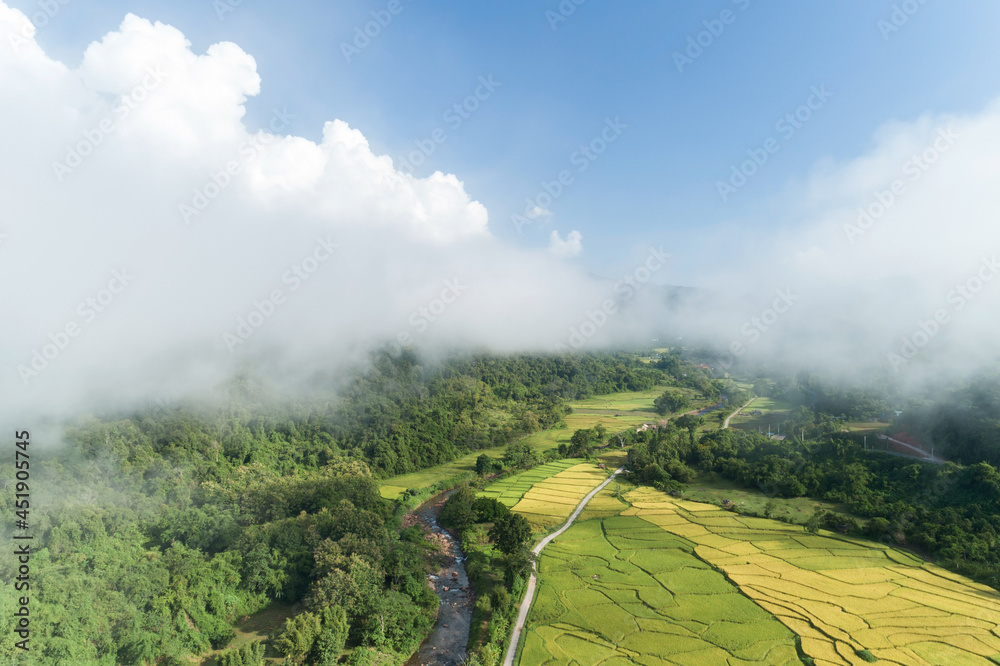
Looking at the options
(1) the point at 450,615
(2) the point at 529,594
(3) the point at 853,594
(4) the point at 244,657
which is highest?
(4) the point at 244,657

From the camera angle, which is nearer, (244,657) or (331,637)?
(244,657)

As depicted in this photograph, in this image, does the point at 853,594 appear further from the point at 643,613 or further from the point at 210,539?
the point at 210,539

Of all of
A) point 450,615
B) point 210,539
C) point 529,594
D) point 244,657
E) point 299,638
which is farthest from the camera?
point 210,539

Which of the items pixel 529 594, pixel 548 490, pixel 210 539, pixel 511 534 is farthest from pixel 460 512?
pixel 210 539

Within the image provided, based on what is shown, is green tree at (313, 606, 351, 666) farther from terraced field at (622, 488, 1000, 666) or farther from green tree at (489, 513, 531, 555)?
terraced field at (622, 488, 1000, 666)

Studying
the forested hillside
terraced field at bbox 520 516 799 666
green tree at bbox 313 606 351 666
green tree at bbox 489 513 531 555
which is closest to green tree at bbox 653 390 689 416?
the forested hillside

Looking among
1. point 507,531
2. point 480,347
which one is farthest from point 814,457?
point 480,347

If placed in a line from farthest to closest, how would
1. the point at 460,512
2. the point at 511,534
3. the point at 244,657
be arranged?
the point at 460,512 → the point at 511,534 → the point at 244,657

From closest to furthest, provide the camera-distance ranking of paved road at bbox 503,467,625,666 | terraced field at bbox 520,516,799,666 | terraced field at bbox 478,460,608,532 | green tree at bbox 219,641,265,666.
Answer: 1. green tree at bbox 219,641,265,666
2. terraced field at bbox 520,516,799,666
3. paved road at bbox 503,467,625,666
4. terraced field at bbox 478,460,608,532
